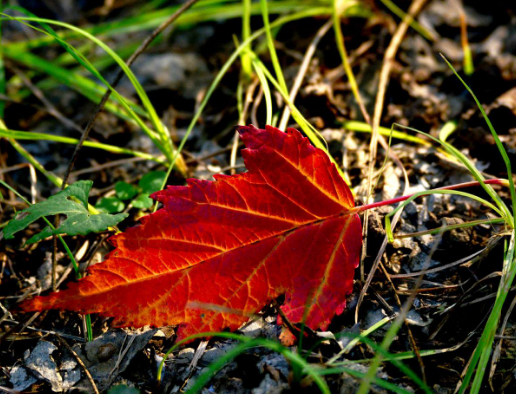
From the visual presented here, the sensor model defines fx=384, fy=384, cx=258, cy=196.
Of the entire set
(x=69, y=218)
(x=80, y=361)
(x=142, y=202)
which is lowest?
(x=80, y=361)

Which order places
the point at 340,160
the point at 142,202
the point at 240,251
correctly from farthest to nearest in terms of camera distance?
the point at 340,160 < the point at 142,202 < the point at 240,251

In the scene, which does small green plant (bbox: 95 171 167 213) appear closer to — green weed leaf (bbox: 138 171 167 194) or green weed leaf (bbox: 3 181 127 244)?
green weed leaf (bbox: 138 171 167 194)

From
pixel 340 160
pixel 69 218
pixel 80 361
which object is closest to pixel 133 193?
pixel 69 218

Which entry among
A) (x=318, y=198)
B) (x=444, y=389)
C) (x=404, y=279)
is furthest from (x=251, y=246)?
(x=444, y=389)

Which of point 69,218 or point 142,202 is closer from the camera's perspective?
point 69,218

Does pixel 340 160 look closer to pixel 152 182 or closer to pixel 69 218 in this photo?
pixel 152 182

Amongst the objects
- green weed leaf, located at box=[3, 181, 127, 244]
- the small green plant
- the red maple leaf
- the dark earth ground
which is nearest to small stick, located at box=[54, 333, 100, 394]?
the dark earth ground
